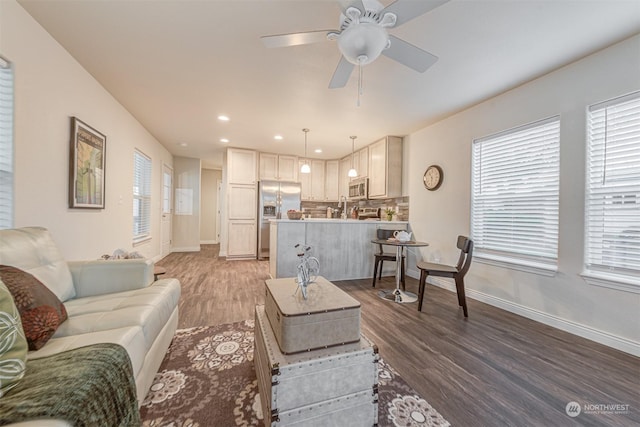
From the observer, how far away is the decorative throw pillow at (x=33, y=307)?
1.08m

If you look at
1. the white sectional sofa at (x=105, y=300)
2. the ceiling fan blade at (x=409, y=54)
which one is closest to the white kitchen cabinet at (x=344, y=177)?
the ceiling fan blade at (x=409, y=54)

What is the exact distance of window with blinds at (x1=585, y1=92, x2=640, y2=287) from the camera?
1.97 meters

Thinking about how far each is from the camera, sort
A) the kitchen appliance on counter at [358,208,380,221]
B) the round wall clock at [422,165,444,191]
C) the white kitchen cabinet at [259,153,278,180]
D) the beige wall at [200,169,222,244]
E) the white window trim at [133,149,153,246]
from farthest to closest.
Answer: the beige wall at [200,169,222,244] → the white kitchen cabinet at [259,153,278,180] → the kitchen appliance on counter at [358,208,380,221] → the white window trim at [133,149,153,246] → the round wall clock at [422,165,444,191]

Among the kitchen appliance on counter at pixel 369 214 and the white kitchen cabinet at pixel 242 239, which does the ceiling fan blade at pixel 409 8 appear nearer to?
the kitchen appliance on counter at pixel 369 214

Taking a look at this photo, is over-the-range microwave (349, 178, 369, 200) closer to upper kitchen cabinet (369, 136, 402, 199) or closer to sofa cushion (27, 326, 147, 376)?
upper kitchen cabinet (369, 136, 402, 199)

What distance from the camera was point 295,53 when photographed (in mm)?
2197

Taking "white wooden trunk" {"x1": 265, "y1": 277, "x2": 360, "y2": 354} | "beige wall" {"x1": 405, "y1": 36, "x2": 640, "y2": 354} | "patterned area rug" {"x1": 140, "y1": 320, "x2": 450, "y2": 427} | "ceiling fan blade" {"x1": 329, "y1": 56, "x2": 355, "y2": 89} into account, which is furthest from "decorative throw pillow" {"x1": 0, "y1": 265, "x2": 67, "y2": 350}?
"beige wall" {"x1": 405, "y1": 36, "x2": 640, "y2": 354}

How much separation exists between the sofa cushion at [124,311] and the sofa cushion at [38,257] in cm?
14

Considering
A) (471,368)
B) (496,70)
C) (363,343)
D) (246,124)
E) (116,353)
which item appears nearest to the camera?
(116,353)

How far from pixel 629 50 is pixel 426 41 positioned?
1653mm

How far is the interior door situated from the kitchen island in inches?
133

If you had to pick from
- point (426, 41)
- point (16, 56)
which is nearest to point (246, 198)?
point (16, 56)

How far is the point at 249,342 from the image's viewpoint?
79.0 inches

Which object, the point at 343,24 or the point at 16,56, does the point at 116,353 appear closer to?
the point at 343,24
